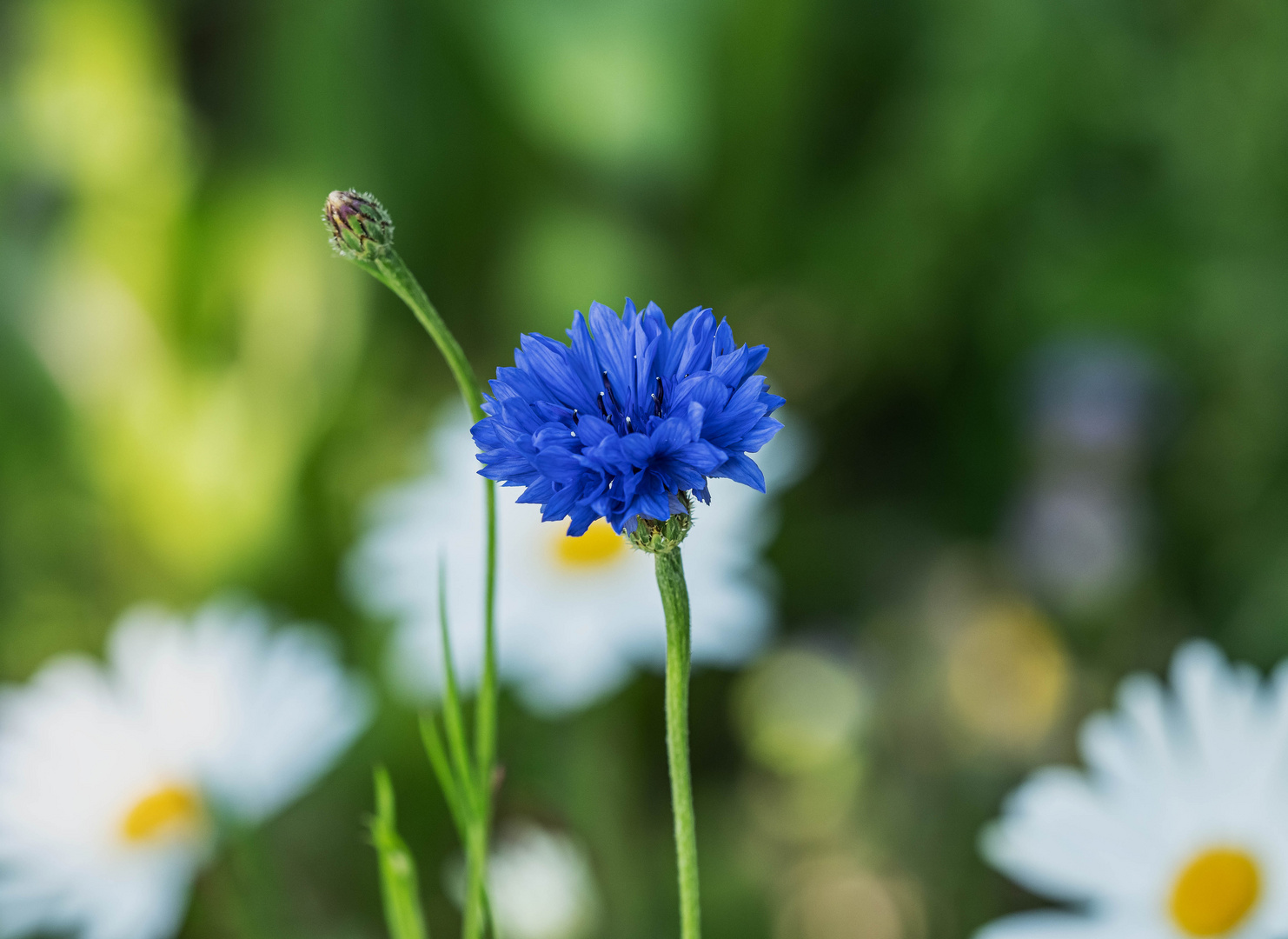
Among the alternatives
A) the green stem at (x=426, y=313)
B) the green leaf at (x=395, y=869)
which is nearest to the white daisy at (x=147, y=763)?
the green leaf at (x=395, y=869)

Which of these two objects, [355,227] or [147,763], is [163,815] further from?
[355,227]

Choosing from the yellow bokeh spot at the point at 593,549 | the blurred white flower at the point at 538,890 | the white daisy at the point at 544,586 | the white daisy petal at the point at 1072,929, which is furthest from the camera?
the yellow bokeh spot at the point at 593,549

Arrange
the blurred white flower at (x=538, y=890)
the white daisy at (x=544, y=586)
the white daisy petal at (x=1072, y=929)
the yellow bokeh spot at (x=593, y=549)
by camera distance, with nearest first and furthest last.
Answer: the white daisy petal at (x=1072, y=929)
the blurred white flower at (x=538, y=890)
the white daisy at (x=544, y=586)
the yellow bokeh spot at (x=593, y=549)

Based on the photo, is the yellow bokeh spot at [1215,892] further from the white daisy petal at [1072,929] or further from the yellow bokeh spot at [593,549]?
the yellow bokeh spot at [593,549]

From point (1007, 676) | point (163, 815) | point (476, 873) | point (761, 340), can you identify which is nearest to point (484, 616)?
point (476, 873)

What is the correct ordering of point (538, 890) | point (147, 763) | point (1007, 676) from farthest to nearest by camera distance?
point (1007, 676) < point (147, 763) < point (538, 890)
